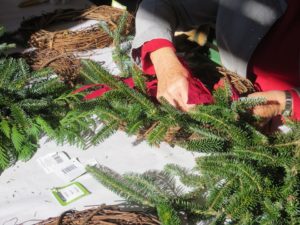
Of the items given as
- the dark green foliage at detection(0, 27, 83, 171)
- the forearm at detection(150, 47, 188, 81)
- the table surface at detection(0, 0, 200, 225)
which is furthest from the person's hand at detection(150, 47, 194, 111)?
the dark green foliage at detection(0, 27, 83, 171)

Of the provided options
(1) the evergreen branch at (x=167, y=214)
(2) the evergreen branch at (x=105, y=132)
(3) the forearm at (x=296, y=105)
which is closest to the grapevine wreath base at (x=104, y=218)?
(1) the evergreen branch at (x=167, y=214)

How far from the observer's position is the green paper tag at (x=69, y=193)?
2.75ft

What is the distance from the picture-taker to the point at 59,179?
0.90 meters

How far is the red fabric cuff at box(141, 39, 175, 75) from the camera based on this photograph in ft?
3.63

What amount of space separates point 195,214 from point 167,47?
515 millimetres

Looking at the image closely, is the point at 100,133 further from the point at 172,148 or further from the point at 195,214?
the point at 195,214

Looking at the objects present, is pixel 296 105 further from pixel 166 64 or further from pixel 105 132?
pixel 105 132

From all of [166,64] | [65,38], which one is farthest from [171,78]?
[65,38]

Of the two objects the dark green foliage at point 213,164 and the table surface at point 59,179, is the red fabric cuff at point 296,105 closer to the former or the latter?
the dark green foliage at point 213,164

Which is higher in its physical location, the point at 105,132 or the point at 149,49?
the point at 149,49

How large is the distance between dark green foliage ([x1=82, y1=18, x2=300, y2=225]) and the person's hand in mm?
45

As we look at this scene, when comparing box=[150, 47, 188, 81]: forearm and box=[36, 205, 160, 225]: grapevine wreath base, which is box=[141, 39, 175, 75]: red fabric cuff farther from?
box=[36, 205, 160, 225]: grapevine wreath base

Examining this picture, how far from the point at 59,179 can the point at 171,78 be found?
0.38 metres

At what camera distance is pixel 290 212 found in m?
0.69
